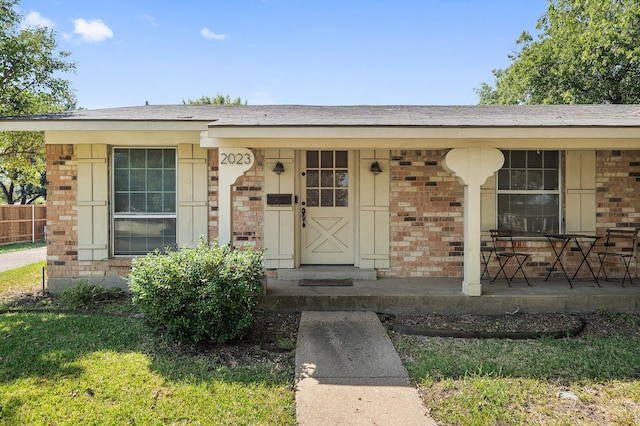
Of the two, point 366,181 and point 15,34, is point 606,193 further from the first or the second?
point 15,34

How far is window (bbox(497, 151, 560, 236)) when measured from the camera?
228 inches

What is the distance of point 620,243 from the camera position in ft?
18.9

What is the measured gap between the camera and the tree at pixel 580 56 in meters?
12.5

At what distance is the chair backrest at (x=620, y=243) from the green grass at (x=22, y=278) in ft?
29.6

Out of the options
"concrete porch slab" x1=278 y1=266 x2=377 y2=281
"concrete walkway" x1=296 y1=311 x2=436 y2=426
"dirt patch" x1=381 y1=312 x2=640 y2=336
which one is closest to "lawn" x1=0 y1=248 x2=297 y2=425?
"concrete walkway" x1=296 y1=311 x2=436 y2=426

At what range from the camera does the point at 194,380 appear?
9.99ft

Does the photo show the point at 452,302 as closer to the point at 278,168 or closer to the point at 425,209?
the point at 425,209

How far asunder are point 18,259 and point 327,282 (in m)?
9.33

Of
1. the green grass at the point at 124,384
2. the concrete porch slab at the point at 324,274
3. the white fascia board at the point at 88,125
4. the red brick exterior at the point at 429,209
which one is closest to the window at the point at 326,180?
the red brick exterior at the point at 429,209

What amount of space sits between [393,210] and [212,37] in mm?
8557

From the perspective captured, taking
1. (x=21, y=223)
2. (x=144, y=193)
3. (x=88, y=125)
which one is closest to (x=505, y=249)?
(x=144, y=193)

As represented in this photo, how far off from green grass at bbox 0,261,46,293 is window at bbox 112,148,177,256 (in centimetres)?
205

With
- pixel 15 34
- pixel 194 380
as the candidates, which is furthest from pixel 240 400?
pixel 15 34

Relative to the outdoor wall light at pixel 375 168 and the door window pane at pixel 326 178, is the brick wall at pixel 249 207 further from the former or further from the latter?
the outdoor wall light at pixel 375 168
